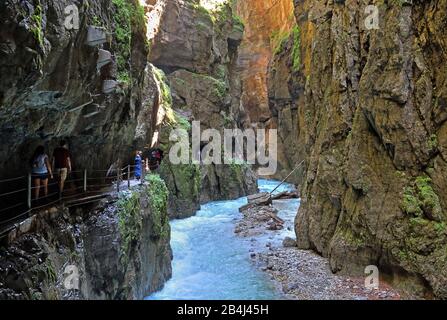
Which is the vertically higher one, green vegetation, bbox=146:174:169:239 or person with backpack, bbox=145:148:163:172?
person with backpack, bbox=145:148:163:172

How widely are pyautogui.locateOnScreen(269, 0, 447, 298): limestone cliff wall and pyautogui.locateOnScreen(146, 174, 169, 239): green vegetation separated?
625cm

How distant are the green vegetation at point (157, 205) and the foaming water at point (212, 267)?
1.87m

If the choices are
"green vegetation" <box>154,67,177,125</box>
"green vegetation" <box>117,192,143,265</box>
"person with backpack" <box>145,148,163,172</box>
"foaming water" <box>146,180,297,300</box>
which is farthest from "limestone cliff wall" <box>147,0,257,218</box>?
"green vegetation" <box>117,192,143,265</box>

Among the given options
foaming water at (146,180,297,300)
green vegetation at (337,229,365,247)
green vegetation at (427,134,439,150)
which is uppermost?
green vegetation at (427,134,439,150)

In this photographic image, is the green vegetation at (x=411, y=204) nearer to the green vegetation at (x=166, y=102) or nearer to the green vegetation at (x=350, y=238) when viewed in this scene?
the green vegetation at (x=350, y=238)

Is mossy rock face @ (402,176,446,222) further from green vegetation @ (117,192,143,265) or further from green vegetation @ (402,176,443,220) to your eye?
green vegetation @ (117,192,143,265)

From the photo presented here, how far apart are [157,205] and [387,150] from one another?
805 cm

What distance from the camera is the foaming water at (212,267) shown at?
12945 millimetres

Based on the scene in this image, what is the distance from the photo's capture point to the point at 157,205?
14.0 m

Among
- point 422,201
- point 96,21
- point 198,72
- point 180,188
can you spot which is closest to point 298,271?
point 422,201

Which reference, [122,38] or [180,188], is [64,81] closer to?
[122,38]

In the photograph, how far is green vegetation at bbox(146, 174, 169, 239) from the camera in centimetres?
1342

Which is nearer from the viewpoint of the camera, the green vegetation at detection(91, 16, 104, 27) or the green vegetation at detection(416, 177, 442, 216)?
the green vegetation at detection(91, 16, 104, 27)
